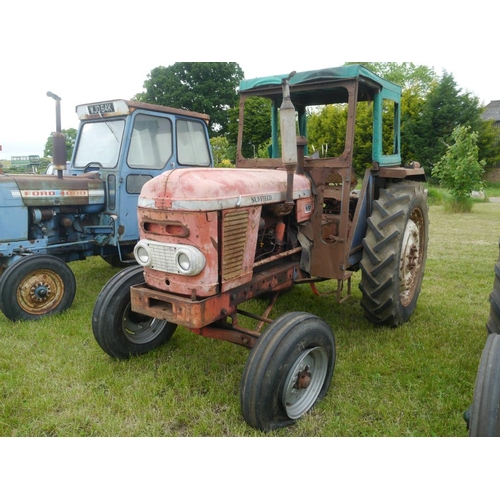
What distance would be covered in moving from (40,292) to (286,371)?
311cm

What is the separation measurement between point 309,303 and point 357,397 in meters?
1.90

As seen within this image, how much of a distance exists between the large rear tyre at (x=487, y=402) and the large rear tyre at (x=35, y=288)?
13.4 ft

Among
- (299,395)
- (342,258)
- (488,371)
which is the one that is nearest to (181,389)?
(299,395)

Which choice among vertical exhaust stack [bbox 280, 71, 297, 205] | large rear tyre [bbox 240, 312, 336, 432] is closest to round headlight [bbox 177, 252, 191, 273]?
large rear tyre [bbox 240, 312, 336, 432]

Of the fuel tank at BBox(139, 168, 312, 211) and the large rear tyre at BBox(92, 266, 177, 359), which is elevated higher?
the fuel tank at BBox(139, 168, 312, 211)

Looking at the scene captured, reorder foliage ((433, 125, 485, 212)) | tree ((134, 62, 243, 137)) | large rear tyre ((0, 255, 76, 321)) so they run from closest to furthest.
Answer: large rear tyre ((0, 255, 76, 321)) < foliage ((433, 125, 485, 212)) < tree ((134, 62, 243, 137))

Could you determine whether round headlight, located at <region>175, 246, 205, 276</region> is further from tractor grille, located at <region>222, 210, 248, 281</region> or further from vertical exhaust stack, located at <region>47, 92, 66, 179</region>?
vertical exhaust stack, located at <region>47, 92, 66, 179</region>

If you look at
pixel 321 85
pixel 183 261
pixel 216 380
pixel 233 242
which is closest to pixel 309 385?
pixel 216 380

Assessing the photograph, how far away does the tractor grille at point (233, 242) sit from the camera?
2.68 m

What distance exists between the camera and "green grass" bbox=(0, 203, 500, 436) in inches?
105

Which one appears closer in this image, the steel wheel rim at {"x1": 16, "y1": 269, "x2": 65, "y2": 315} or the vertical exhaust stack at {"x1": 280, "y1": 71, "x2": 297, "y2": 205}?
the vertical exhaust stack at {"x1": 280, "y1": 71, "x2": 297, "y2": 205}

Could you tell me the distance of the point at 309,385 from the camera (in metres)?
2.88

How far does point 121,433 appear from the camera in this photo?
2.62 m

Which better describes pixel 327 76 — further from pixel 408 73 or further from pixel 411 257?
pixel 408 73
